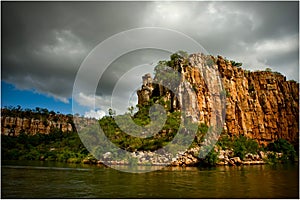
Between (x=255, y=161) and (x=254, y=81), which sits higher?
(x=254, y=81)

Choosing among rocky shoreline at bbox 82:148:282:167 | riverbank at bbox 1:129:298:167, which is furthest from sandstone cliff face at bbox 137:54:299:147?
rocky shoreline at bbox 82:148:282:167

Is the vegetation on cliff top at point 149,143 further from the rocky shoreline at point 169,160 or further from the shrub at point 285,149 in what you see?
the rocky shoreline at point 169,160

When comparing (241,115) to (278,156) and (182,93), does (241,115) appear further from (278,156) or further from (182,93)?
(182,93)

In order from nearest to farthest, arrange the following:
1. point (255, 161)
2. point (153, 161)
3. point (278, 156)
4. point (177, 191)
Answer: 1. point (177, 191)
2. point (153, 161)
3. point (255, 161)
4. point (278, 156)

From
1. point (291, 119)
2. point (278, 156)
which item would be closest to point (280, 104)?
point (291, 119)

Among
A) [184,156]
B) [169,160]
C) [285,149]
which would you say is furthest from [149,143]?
[285,149]

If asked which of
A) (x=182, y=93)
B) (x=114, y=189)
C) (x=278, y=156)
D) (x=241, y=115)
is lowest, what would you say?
(x=278, y=156)

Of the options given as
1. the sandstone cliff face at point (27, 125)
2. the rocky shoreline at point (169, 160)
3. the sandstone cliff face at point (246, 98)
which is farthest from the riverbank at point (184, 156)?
the sandstone cliff face at point (27, 125)

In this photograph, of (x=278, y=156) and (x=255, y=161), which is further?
(x=278, y=156)

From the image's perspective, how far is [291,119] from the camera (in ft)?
213

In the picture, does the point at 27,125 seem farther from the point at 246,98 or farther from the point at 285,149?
the point at 285,149

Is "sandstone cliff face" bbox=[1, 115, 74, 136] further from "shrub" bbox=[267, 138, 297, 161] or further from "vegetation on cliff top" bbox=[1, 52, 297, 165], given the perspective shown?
"shrub" bbox=[267, 138, 297, 161]

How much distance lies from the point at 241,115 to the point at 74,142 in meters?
34.2

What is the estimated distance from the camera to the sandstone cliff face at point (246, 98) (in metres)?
50.6
